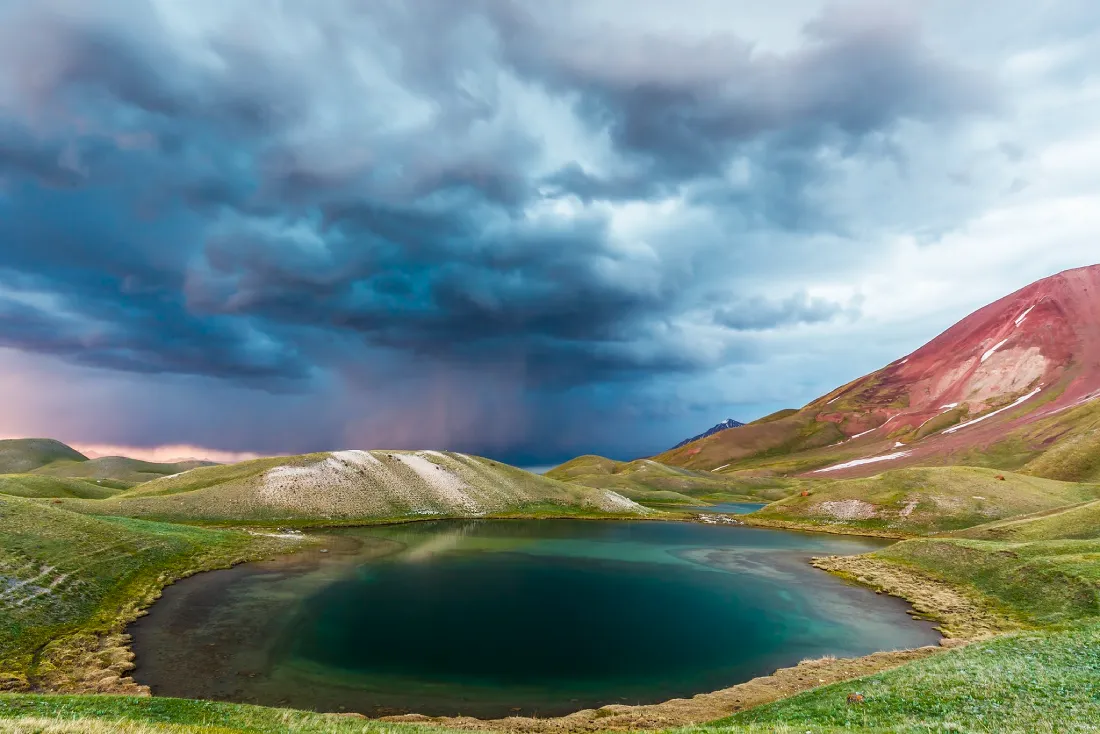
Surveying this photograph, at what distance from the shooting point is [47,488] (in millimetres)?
113250

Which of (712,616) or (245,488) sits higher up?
(245,488)

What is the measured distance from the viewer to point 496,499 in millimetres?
130125

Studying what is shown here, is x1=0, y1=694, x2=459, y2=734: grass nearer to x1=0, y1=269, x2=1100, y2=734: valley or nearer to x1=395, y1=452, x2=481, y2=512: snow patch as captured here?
x1=0, y1=269, x2=1100, y2=734: valley

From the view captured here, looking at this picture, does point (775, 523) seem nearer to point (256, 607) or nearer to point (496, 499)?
point (496, 499)

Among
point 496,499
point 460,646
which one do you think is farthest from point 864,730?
point 496,499

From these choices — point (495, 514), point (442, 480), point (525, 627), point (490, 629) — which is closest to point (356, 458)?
point (442, 480)

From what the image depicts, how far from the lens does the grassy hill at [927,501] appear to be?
104125mm

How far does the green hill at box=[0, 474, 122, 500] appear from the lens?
103 metres

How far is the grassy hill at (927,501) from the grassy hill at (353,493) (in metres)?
47.1

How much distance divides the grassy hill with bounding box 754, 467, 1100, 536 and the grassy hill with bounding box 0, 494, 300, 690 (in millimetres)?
121324

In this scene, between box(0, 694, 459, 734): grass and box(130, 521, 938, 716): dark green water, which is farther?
box(130, 521, 938, 716): dark green water

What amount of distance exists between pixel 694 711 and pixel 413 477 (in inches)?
4342

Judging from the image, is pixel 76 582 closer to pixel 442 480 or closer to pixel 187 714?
pixel 187 714

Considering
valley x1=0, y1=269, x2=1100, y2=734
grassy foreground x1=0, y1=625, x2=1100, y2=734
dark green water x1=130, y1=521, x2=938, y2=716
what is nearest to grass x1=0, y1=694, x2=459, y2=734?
grassy foreground x1=0, y1=625, x2=1100, y2=734
